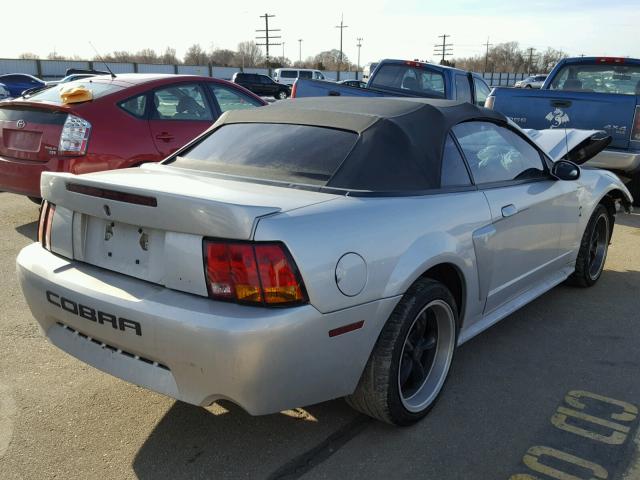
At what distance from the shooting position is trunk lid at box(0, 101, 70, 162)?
543cm

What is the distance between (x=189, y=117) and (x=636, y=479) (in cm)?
520

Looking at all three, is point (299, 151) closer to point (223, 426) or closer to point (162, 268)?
point (162, 268)

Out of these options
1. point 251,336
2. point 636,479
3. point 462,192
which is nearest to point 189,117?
point 462,192

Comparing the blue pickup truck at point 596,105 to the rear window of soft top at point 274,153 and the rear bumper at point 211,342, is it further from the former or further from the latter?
the rear bumper at point 211,342

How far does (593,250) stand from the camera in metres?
4.97

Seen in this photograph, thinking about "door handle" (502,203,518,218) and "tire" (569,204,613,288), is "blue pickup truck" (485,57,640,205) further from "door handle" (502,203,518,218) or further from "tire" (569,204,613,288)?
"door handle" (502,203,518,218)

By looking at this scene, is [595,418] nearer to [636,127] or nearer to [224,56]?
[636,127]

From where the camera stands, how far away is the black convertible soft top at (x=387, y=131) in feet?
9.38

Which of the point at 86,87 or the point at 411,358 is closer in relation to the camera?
the point at 411,358

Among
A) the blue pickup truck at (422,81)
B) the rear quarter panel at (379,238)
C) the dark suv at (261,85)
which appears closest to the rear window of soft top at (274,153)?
the rear quarter panel at (379,238)

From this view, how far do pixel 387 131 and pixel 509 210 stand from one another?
3.01 ft

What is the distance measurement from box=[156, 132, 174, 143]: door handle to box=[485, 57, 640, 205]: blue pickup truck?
4601 millimetres

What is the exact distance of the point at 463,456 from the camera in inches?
104

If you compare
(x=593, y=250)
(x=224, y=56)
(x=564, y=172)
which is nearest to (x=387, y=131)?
(x=564, y=172)
